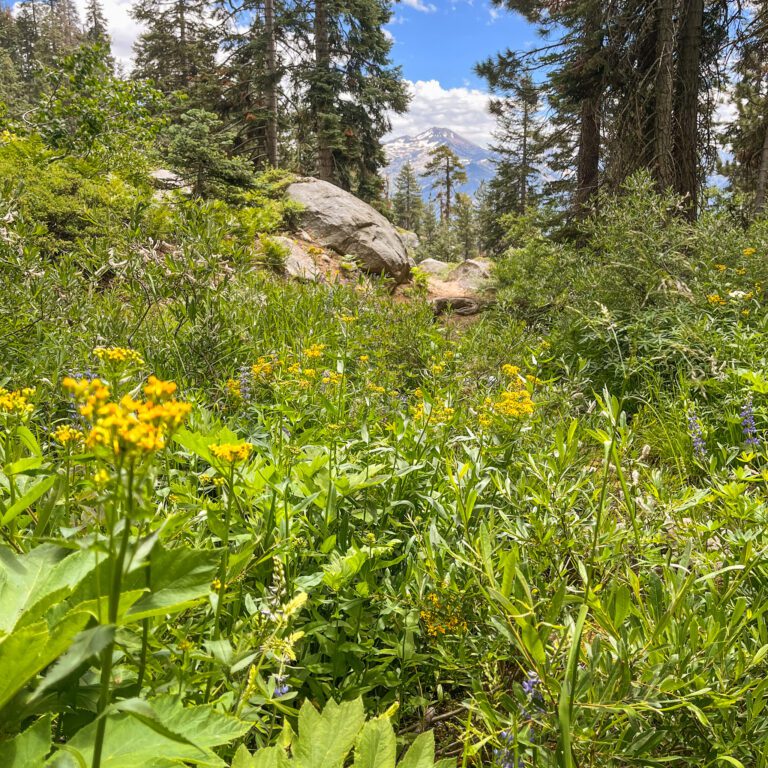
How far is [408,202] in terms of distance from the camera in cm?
5300

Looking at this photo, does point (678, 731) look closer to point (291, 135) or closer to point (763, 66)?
point (763, 66)

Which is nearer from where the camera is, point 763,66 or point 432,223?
point 763,66

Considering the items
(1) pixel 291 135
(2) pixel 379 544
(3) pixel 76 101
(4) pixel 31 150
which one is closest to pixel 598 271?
(2) pixel 379 544

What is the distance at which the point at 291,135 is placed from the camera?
790 inches

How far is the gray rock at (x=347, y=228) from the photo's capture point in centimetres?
1212

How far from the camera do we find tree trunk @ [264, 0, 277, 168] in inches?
593

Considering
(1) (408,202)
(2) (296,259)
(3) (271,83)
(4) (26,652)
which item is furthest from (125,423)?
(1) (408,202)

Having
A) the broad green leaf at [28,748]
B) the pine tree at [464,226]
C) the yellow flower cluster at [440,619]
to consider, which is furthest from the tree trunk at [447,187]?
the broad green leaf at [28,748]

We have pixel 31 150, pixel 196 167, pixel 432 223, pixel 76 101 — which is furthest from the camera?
pixel 432 223

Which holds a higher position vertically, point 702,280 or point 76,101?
point 76,101

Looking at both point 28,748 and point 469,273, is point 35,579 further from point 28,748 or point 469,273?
point 469,273

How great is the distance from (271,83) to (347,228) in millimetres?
6492

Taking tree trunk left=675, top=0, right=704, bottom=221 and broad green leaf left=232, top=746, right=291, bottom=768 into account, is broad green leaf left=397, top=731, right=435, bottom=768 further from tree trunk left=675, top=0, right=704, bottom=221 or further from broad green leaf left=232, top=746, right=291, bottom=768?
tree trunk left=675, top=0, right=704, bottom=221

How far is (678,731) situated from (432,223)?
5859cm
